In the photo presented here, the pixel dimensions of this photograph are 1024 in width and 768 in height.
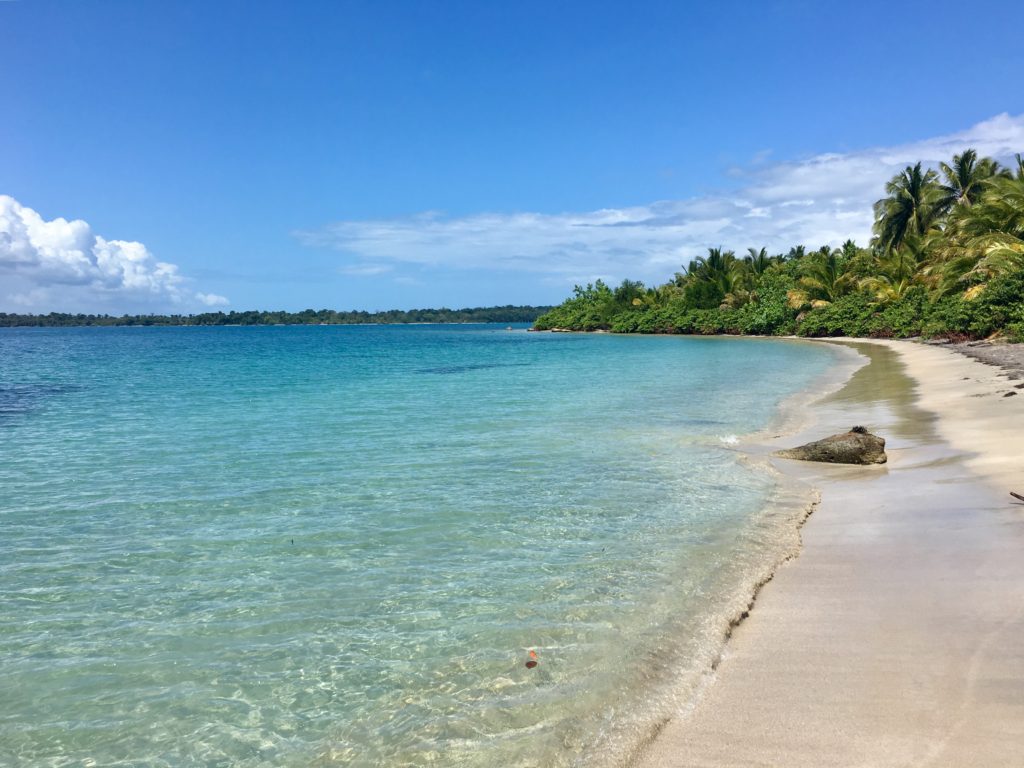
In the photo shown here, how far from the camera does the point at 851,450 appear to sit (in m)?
9.88

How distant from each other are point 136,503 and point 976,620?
879 centimetres

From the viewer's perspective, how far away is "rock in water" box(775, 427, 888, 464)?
9812mm

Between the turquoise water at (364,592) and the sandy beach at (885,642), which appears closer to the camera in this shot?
the sandy beach at (885,642)

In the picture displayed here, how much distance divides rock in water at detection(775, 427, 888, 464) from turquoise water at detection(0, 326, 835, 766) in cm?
125

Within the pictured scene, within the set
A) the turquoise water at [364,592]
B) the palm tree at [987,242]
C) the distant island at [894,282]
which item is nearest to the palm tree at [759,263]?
the distant island at [894,282]

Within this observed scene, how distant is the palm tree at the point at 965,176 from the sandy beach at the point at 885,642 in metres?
53.1

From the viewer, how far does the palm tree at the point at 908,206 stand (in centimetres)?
5541

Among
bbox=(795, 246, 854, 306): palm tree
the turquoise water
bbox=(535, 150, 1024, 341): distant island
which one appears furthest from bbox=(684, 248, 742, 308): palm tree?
the turquoise water

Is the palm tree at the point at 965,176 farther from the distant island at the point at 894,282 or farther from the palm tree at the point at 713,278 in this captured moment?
the palm tree at the point at 713,278

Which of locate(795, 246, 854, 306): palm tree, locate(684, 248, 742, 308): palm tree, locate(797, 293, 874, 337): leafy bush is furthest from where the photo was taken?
locate(684, 248, 742, 308): palm tree

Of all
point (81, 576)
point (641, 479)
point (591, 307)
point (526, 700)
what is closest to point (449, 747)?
point (526, 700)

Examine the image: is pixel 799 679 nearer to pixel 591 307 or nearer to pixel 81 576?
pixel 81 576

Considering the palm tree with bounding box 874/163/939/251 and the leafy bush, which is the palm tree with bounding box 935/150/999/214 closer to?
the palm tree with bounding box 874/163/939/251

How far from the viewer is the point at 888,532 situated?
6.61 metres
